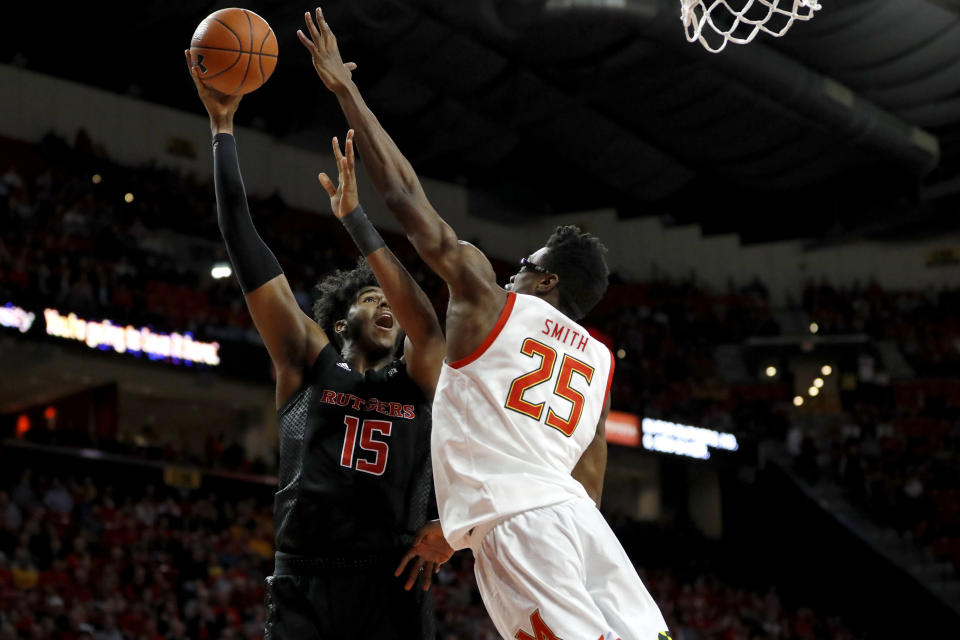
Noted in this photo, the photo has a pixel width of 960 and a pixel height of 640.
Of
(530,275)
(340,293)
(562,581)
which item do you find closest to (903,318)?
(340,293)

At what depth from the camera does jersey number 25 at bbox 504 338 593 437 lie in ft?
12.3

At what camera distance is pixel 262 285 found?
4230mm

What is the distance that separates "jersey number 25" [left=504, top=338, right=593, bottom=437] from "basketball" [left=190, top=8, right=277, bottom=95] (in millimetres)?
1584

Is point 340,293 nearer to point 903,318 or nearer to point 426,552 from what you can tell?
point 426,552

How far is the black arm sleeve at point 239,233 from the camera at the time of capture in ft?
13.8

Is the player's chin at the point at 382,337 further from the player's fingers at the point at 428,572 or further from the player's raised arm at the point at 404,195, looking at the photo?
the player's fingers at the point at 428,572

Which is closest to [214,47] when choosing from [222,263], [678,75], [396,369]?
[396,369]

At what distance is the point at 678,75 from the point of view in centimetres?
2050

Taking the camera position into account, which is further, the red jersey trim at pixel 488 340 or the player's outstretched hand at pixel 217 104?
the player's outstretched hand at pixel 217 104

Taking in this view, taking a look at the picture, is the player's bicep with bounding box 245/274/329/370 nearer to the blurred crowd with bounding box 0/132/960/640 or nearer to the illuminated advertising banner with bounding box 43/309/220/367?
the blurred crowd with bounding box 0/132/960/640

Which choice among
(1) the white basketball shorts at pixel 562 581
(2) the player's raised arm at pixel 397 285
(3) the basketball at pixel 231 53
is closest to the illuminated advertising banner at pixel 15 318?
(3) the basketball at pixel 231 53

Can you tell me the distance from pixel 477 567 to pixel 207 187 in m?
19.7

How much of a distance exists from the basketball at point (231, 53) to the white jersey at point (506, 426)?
1.46 meters

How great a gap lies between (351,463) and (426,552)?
0.40 meters
